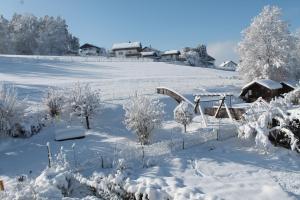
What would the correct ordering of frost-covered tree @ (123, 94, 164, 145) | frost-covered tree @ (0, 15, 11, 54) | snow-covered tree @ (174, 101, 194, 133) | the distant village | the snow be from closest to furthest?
frost-covered tree @ (123, 94, 164, 145)
the snow
snow-covered tree @ (174, 101, 194, 133)
frost-covered tree @ (0, 15, 11, 54)
the distant village

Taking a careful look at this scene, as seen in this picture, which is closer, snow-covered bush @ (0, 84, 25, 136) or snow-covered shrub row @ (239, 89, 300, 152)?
snow-covered shrub row @ (239, 89, 300, 152)

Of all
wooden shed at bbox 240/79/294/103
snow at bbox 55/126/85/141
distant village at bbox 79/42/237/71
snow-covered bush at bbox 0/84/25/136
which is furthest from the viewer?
distant village at bbox 79/42/237/71

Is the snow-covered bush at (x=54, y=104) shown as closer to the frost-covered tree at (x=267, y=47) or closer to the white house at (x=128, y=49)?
the frost-covered tree at (x=267, y=47)

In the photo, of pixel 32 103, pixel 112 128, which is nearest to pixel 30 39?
pixel 32 103

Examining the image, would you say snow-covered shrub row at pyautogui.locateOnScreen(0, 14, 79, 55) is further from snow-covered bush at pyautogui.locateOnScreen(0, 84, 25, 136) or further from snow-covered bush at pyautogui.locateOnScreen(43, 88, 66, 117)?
snow-covered bush at pyautogui.locateOnScreen(0, 84, 25, 136)

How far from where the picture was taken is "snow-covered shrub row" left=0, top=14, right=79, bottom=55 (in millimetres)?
103062

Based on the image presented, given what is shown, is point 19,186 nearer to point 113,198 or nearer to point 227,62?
point 113,198

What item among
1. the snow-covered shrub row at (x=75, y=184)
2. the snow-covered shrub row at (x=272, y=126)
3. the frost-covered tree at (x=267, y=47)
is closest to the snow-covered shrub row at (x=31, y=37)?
the frost-covered tree at (x=267, y=47)

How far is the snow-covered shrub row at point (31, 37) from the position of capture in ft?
338

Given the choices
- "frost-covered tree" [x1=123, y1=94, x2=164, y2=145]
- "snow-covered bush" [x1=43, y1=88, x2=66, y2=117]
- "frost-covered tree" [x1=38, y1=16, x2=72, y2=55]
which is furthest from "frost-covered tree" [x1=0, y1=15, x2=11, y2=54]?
"frost-covered tree" [x1=123, y1=94, x2=164, y2=145]

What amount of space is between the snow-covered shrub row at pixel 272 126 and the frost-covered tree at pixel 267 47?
2474 centimetres

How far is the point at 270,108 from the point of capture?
24016 millimetres

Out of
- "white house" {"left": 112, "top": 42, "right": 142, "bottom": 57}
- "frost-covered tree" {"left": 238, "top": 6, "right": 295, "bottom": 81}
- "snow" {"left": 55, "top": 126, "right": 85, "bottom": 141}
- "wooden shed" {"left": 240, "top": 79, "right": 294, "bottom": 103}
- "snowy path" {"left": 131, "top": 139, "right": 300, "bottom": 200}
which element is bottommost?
"snowy path" {"left": 131, "top": 139, "right": 300, "bottom": 200}

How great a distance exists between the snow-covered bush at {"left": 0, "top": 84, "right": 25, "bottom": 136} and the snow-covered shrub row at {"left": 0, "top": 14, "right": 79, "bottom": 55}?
79.6 meters
